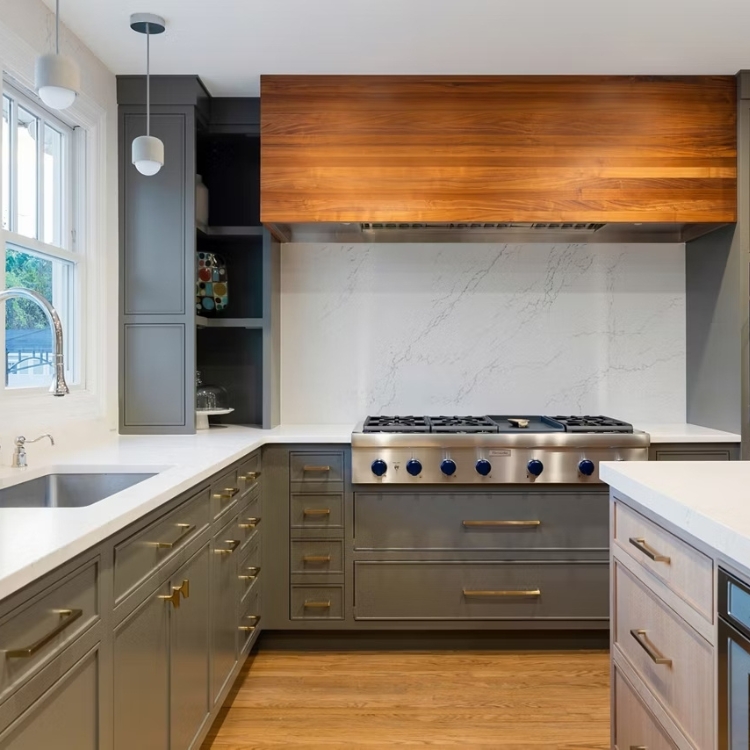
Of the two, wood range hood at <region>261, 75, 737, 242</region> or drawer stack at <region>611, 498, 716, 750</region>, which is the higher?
wood range hood at <region>261, 75, 737, 242</region>

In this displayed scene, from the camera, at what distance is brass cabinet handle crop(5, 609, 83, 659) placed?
1.08 m

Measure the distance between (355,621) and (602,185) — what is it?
2.13 meters

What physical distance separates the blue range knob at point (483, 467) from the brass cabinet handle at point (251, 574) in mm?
991

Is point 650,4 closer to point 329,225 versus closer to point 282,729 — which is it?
point 329,225

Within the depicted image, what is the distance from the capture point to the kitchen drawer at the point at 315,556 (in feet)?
9.86

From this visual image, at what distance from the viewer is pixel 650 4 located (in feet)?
8.05

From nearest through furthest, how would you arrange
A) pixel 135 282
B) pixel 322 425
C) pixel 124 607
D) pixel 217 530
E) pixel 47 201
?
pixel 124 607, pixel 217 530, pixel 47 201, pixel 135 282, pixel 322 425

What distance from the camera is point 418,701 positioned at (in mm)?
2600

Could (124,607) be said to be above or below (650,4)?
below

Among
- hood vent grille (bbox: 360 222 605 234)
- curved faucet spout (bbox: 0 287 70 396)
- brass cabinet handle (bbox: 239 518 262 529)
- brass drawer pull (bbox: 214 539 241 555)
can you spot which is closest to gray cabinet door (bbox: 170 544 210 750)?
brass drawer pull (bbox: 214 539 241 555)

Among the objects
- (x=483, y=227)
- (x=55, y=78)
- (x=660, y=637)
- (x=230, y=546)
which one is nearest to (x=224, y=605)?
(x=230, y=546)

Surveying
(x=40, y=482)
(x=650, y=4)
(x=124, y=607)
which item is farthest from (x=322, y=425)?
(x=650, y=4)

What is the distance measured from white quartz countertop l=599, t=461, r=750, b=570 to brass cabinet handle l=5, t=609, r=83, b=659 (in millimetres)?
1122

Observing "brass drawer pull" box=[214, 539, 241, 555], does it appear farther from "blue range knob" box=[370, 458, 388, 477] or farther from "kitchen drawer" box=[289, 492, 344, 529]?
"blue range knob" box=[370, 458, 388, 477]
